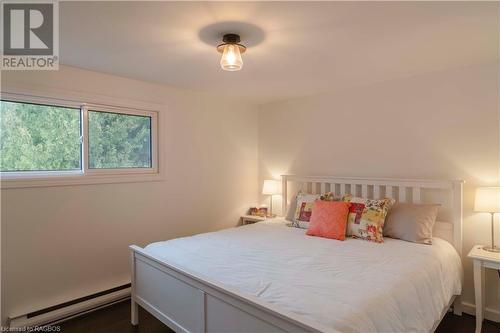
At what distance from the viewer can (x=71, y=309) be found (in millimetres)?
2402

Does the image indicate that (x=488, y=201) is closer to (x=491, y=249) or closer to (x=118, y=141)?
(x=491, y=249)

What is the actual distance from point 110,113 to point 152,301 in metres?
1.83

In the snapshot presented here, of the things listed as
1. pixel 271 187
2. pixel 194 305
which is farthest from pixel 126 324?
pixel 271 187

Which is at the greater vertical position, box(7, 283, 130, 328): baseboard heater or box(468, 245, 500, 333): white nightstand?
box(468, 245, 500, 333): white nightstand

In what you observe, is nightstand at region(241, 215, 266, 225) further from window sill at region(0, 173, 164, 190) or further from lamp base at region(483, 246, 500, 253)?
lamp base at region(483, 246, 500, 253)

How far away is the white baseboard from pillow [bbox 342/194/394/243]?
3.17 feet

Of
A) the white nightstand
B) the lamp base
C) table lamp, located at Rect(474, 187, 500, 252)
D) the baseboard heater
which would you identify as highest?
table lamp, located at Rect(474, 187, 500, 252)

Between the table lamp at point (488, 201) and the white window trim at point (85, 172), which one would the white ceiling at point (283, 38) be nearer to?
the white window trim at point (85, 172)

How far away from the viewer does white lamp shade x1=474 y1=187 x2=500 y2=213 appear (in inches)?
87.3

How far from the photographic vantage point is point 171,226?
3.25 m

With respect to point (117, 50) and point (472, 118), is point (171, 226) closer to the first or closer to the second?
point (117, 50)

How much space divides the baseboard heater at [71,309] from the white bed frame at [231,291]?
0.46 m

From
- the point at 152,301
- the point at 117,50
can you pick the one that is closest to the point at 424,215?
the point at 152,301

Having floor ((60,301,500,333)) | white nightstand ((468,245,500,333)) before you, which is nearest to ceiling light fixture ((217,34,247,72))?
floor ((60,301,500,333))
